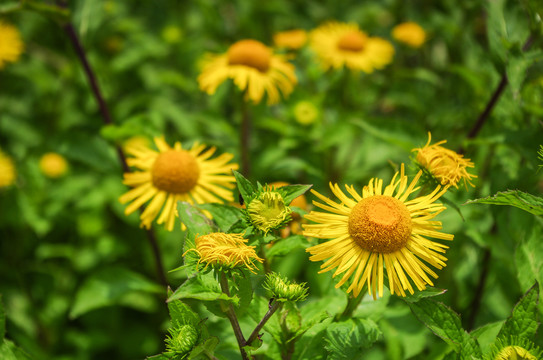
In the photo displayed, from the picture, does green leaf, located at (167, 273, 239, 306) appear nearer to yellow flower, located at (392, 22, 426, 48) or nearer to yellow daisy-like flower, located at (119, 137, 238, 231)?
yellow daisy-like flower, located at (119, 137, 238, 231)

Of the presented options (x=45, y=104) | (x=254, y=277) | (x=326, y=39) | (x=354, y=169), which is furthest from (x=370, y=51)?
(x=45, y=104)

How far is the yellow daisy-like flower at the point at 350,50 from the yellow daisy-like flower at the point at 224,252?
67.1 inches

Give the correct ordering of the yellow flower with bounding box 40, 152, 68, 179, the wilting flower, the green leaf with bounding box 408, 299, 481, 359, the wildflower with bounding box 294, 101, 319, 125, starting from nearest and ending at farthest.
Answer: the wilting flower
the green leaf with bounding box 408, 299, 481, 359
the wildflower with bounding box 294, 101, 319, 125
the yellow flower with bounding box 40, 152, 68, 179

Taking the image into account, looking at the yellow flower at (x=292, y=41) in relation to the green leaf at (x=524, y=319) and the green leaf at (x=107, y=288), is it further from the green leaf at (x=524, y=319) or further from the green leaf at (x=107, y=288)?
the green leaf at (x=524, y=319)

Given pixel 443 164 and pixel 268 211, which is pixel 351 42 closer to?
pixel 443 164

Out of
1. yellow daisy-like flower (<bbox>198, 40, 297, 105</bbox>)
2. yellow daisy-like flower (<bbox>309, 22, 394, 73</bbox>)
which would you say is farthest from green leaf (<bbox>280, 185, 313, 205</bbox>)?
yellow daisy-like flower (<bbox>309, 22, 394, 73</bbox>)

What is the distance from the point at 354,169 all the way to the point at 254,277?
1.56 m

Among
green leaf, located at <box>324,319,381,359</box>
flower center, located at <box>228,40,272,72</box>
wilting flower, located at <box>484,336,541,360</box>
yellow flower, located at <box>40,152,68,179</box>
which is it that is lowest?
yellow flower, located at <box>40,152,68,179</box>

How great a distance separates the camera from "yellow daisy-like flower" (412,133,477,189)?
3.52 ft

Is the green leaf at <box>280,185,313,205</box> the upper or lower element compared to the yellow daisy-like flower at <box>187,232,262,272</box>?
upper

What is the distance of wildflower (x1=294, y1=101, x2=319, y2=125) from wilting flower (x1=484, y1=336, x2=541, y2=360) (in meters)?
1.41

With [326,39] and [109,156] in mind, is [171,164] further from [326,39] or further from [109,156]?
[326,39]

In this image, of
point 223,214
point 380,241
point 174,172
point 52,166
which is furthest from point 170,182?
point 52,166

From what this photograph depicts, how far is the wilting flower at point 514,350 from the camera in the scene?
2.82 ft
